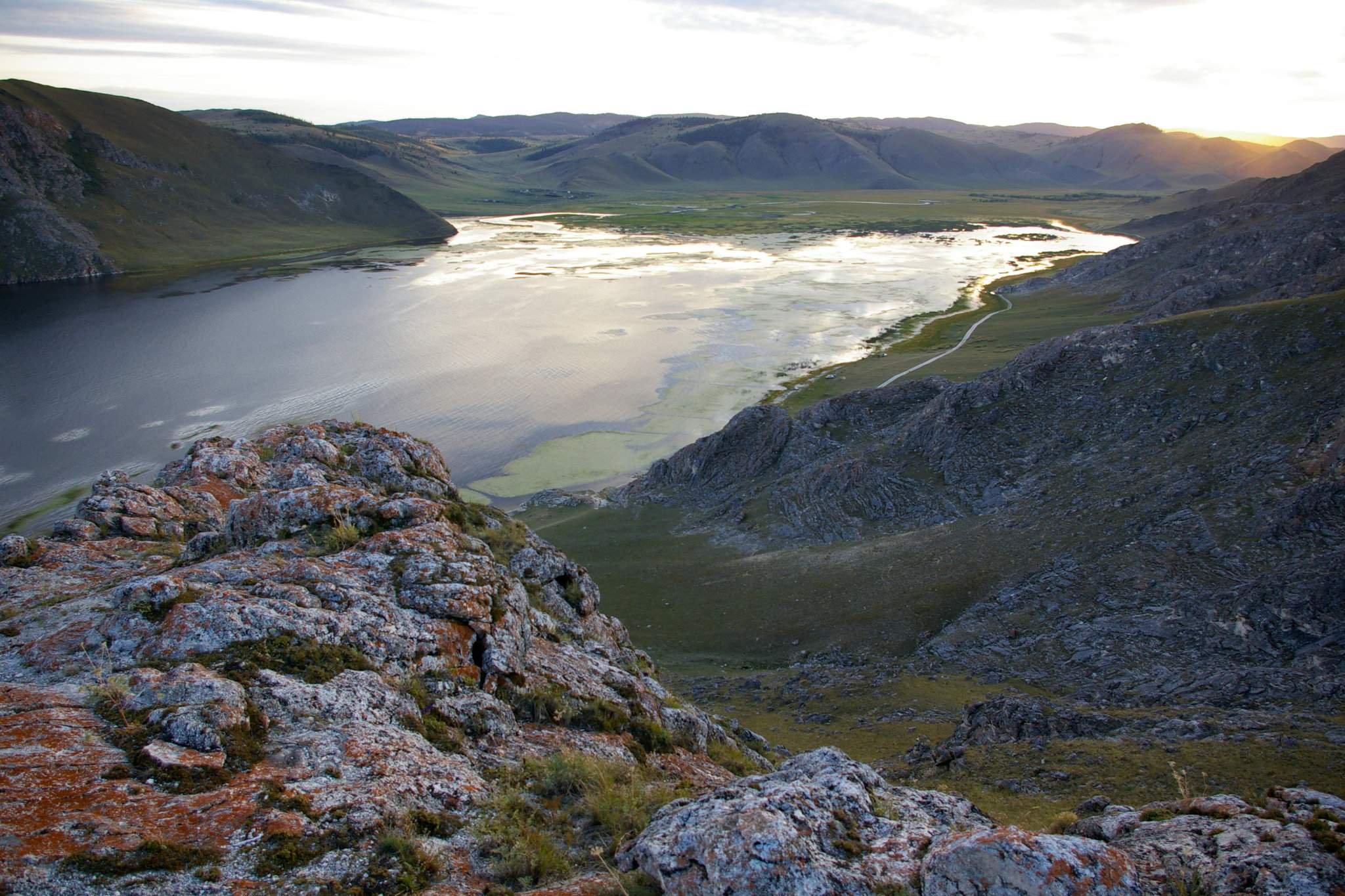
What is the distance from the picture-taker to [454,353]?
79562mm

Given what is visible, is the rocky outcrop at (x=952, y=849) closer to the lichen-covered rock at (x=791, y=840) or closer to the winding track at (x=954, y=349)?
the lichen-covered rock at (x=791, y=840)

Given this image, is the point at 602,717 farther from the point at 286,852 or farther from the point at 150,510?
the point at 150,510

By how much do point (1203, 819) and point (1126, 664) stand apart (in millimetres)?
16181

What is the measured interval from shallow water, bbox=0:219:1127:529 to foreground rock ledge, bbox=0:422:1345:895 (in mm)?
12713

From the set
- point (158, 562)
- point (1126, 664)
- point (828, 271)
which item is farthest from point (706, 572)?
point (828, 271)

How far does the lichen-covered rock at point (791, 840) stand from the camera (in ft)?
24.9

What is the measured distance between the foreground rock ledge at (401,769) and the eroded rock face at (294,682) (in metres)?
0.04

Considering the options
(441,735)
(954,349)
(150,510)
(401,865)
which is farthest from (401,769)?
(954,349)

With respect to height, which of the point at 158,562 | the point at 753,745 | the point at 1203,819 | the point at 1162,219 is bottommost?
the point at 753,745

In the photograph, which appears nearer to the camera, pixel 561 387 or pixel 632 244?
pixel 561 387

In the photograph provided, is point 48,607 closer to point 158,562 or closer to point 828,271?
point 158,562

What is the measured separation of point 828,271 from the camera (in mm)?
127625

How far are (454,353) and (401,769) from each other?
74166mm

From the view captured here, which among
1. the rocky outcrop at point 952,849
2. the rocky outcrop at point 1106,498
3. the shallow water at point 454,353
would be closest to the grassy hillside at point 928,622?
the rocky outcrop at point 1106,498
